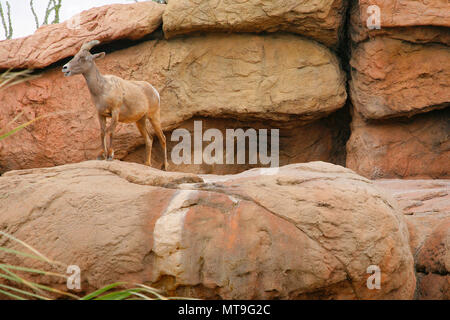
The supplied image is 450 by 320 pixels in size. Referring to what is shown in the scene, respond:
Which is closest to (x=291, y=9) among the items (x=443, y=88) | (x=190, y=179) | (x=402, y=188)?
(x=443, y=88)

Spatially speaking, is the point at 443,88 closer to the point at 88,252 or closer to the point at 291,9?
the point at 291,9

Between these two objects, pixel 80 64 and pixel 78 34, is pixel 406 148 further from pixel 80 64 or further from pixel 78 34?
pixel 78 34

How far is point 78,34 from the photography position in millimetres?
8852

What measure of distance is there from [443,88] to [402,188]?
219cm

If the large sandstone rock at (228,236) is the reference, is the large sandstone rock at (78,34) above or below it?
above

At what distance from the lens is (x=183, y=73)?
29.7 ft

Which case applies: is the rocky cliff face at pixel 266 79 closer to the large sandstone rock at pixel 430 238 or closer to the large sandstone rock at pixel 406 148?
the large sandstone rock at pixel 406 148

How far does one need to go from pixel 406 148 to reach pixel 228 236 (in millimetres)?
5511

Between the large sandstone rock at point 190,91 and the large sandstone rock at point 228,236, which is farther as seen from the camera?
the large sandstone rock at point 190,91

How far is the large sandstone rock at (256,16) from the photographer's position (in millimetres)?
8477

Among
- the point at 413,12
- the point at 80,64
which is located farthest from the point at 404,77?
the point at 80,64

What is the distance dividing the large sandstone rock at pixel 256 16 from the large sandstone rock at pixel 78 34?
0.39m

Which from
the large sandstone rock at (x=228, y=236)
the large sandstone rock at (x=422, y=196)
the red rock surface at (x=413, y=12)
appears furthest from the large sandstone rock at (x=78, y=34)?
the large sandstone rock at (x=228, y=236)

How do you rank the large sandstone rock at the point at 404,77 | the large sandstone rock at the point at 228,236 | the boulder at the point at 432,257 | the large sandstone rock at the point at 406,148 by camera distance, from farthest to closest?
the large sandstone rock at the point at 406,148 → the large sandstone rock at the point at 404,77 → the boulder at the point at 432,257 → the large sandstone rock at the point at 228,236
